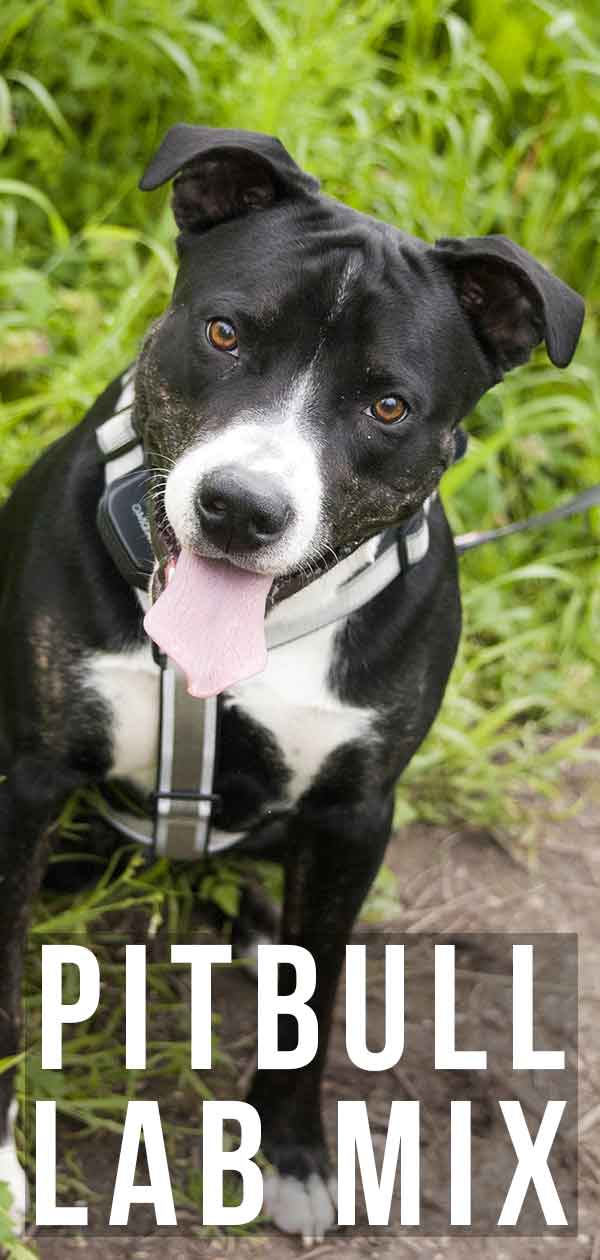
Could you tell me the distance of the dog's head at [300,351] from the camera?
228 centimetres

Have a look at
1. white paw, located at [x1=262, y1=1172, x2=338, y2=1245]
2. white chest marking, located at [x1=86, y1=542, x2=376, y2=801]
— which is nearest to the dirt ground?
white paw, located at [x1=262, y1=1172, x2=338, y2=1245]

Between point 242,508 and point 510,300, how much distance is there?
25.4 inches

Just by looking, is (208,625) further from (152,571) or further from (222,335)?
(222,335)

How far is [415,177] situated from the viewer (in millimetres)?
4676

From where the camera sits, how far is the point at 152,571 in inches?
98.7

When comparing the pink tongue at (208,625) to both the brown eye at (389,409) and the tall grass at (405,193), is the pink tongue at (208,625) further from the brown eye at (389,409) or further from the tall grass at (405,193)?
the tall grass at (405,193)

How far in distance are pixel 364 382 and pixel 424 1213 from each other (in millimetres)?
1578

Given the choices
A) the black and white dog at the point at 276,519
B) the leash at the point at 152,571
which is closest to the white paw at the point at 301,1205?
the black and white dog at the point at 276,519

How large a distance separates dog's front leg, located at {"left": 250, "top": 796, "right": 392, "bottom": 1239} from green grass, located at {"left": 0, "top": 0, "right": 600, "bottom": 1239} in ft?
2.58

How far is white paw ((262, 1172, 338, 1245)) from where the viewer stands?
2.98 m

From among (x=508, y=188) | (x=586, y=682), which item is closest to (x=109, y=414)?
(x=586, y=682)

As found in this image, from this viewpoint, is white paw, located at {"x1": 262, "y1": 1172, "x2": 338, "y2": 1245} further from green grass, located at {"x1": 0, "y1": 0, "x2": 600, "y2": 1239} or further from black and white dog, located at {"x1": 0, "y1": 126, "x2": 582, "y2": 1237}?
green grass, located at {"x1": 0, "y1": 0, "x2": 600, "y2": 1239}

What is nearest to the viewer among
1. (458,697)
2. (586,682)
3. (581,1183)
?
(581,1183)

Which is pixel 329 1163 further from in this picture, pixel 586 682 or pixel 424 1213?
pixel 586 682
